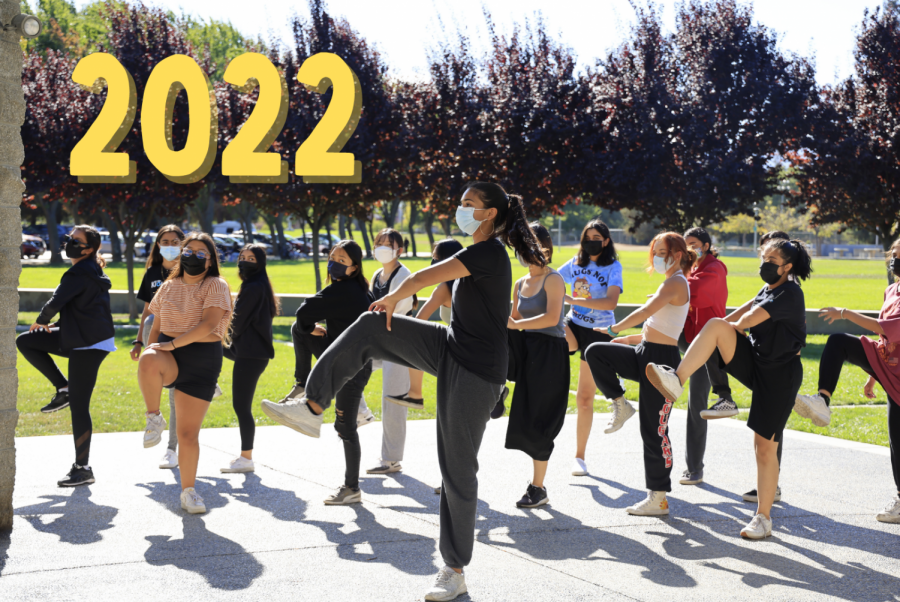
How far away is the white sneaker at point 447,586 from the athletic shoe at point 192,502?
2.11 metres

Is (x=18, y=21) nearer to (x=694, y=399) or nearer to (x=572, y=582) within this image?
(x=572, y=582)

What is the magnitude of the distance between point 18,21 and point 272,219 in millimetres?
51795

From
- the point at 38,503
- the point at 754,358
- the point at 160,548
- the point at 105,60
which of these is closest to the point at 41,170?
the point at 105,60

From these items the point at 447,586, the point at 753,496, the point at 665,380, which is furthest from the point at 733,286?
the point at 447,586

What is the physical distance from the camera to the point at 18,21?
5.21 metres

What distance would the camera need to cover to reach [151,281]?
23.7ft

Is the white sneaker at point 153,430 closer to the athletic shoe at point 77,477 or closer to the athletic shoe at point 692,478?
the athletic shoe at point 77,477

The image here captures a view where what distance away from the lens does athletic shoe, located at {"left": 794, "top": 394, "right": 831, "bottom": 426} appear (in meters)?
5.58

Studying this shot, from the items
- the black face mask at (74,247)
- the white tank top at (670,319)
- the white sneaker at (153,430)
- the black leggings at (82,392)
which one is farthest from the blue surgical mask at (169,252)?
the white tank top at (670,319)

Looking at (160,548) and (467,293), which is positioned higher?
(467,293)

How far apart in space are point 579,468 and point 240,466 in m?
2.77

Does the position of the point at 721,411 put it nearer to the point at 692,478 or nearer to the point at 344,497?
the point at 692,478

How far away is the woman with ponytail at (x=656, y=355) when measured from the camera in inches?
229

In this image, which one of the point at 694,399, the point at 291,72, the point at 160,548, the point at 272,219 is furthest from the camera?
the point at 272,219
